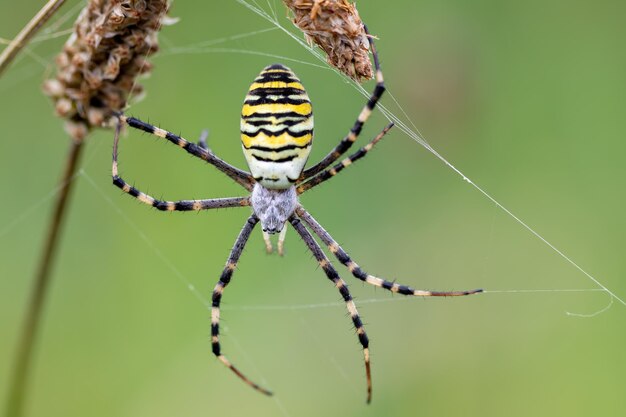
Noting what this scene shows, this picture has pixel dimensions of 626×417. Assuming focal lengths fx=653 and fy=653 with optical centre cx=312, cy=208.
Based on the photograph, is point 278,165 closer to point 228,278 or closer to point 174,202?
point 174,202

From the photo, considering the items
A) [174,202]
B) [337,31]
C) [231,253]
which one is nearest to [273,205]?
[231,253]

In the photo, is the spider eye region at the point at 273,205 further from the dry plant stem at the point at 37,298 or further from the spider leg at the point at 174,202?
the dry plant stem at the point at 37,298

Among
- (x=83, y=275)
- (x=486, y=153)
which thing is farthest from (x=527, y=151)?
(x=83, y=275)

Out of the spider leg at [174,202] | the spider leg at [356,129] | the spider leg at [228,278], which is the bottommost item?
the spider leg at [228,278]

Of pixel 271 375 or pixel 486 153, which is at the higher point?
pixel 486 153

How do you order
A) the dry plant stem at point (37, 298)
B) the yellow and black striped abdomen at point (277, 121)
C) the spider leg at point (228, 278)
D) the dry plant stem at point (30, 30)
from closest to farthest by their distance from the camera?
1. the dry plant stem at point (30, 30)
2. the dry plant stem at point (37, 298)
3. the yellow and black striped abdomen at point (277, 121)
4. the spider leg at point (228, 278)

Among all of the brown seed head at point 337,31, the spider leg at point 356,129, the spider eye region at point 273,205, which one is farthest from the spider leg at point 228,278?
the brown seed head at point 337,31

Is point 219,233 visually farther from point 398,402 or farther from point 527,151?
point 527,151

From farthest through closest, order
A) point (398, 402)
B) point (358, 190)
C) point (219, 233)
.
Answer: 1. point (219, 233)
2. point (358, 190)
3. point (398, 402)
